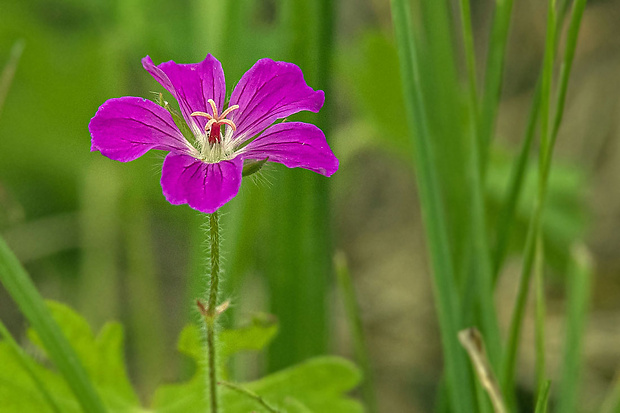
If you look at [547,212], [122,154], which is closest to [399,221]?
[547,212]

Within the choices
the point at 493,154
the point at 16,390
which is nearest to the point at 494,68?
the point at 16,390

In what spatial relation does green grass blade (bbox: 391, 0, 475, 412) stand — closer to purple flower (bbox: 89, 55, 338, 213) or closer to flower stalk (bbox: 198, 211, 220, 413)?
purple flower (bbox: 89, 55, 338, 213)

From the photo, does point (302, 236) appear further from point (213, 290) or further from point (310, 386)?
point (213, 290)

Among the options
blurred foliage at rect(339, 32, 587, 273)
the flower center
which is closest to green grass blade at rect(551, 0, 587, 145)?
the flower center

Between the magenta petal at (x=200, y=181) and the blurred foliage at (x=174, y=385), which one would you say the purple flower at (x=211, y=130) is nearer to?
the magenta petal at (x=200, y=181)

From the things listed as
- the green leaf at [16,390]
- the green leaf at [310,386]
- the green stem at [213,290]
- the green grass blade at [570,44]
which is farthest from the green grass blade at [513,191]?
the green leaf at [16,390]
